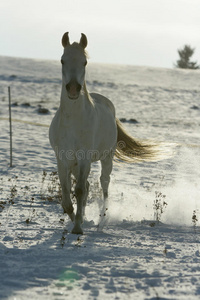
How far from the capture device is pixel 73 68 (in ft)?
15.9

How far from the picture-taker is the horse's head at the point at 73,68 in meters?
4.72

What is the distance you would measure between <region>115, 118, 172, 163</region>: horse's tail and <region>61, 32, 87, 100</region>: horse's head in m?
3.05

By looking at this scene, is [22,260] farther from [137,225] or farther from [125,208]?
[125,208]

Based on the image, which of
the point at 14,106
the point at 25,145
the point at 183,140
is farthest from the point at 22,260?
the point at 14,106

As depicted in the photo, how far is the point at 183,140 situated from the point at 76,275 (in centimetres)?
1321

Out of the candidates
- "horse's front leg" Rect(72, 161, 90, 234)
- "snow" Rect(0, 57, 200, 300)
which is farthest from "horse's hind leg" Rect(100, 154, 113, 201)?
"horse's front leg" Rect(72, 161, 90, 234)

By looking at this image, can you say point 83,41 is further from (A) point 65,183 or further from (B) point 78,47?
(A) point 65,183

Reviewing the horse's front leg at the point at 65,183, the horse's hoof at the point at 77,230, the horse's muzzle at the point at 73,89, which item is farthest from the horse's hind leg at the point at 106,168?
the horse's muzzle at the point at 73,89

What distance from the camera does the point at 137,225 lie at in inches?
235

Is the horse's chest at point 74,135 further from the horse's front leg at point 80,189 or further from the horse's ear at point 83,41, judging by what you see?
the horse's ear at point 83,41

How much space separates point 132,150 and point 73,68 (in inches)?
138

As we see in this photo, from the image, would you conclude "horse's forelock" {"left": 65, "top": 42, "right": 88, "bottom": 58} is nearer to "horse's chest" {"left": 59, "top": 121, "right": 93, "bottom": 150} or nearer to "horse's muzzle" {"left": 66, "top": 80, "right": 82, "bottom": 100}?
"horse's muzzle" {"left": 66, "top": 80, "right": 82, "bottom": 100}

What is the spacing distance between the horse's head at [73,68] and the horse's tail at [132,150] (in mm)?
3053

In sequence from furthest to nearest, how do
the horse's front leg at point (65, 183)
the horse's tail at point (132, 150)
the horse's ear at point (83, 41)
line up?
the horse's tail at point (132, 150), the horse's front leg at point (65, 183), the horse's ear at point (83, 41)
